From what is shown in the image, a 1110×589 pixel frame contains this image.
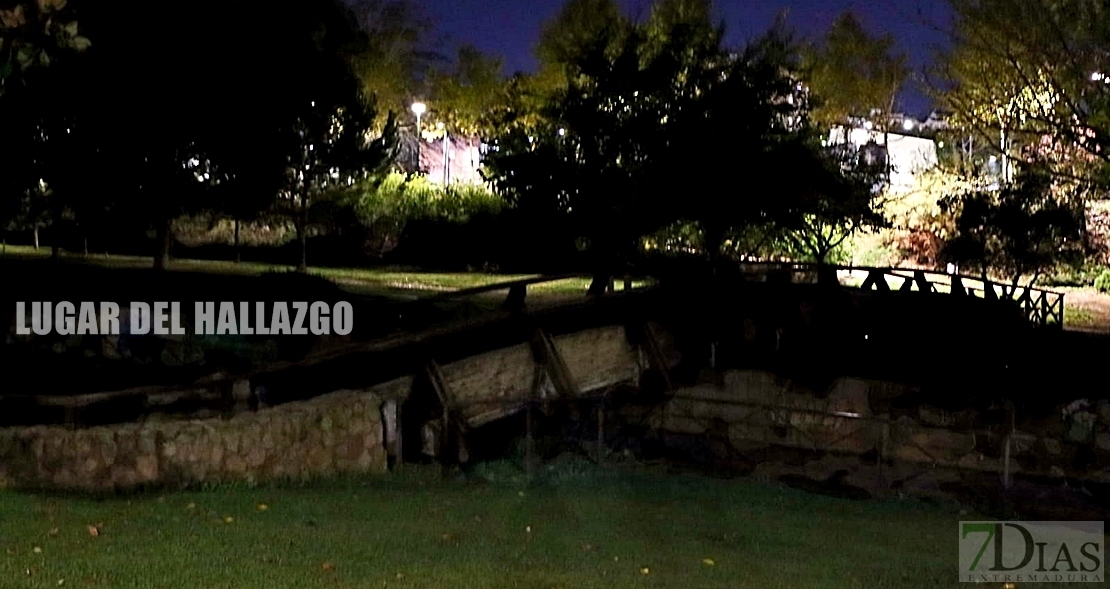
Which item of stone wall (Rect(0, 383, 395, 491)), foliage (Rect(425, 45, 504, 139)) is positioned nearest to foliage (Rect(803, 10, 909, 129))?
foliage (Rect(425, 45, 504, 139))

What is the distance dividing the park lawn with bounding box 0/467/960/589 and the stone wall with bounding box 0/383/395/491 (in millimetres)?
275

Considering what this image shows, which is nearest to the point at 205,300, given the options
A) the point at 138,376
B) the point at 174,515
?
the point at 138,376

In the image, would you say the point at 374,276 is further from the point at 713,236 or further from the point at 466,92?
the point at 466,92

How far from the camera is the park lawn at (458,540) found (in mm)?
5707

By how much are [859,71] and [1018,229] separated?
28.4 metres

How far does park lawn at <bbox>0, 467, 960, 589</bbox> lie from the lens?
225 inches

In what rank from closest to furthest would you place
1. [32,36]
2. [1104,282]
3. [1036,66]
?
[32,36] < [1036,66] < [1104,282]

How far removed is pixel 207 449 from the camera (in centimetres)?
812

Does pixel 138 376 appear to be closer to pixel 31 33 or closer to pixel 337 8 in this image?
pixel 31 33

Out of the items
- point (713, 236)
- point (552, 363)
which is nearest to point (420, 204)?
point (713, 236)

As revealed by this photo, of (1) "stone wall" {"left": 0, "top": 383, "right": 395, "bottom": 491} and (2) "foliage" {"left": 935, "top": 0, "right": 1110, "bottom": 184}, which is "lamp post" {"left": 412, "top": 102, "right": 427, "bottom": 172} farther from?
(1) "stone wall" {"left": 0, "top": 383, "right": 395, "bottom": 491}

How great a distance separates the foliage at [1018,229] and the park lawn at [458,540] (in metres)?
14.2

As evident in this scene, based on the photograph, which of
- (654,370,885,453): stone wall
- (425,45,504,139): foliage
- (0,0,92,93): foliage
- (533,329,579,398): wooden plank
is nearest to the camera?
(0,0,92,93): foliage

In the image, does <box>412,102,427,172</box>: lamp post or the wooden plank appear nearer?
the wooden plank
